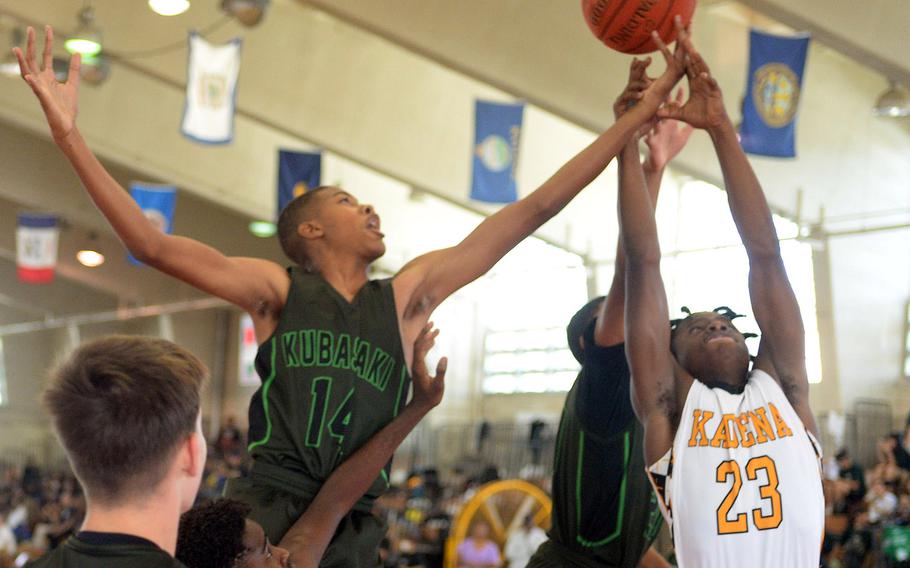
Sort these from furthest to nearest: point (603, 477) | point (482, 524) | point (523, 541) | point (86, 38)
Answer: point (86, 38) < point (482, 524) < point (523, 541) < point (603, 477)

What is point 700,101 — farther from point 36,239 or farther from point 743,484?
point 36,239

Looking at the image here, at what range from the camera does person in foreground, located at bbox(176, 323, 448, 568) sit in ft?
7.91

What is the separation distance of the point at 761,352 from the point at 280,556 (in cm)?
145

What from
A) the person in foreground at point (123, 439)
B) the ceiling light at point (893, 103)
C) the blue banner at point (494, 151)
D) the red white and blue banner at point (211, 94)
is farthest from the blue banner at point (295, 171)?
the person in foreground at point (123, 439)

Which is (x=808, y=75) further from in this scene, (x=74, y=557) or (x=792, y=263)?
(x=74, y=557)

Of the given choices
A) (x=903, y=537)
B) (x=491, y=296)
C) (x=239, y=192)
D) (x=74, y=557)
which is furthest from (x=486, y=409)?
(x=74, y=557)

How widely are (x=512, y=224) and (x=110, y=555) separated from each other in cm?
177

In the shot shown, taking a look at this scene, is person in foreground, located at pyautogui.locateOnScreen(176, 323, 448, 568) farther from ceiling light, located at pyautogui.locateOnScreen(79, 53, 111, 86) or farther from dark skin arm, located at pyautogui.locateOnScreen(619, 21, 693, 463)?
ceiling light, located at pyautogui.locateOnScreen(79, 53, 111, 86)

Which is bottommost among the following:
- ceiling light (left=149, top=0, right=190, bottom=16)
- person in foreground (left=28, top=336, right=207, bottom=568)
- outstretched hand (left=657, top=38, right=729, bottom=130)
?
Answer: person in foreground (left=28, top=336, right=207, bottom=568)

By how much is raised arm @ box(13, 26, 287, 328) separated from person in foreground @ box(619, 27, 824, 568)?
0.98m

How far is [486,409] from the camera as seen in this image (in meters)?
23.0

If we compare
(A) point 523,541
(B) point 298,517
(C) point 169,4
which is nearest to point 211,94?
(C) point 169,4

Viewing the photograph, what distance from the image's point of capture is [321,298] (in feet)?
10.5

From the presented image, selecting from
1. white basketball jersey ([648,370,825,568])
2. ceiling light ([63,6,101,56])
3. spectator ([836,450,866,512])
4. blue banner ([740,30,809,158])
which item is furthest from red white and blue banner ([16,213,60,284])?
white basketball jersey ([648,370,825,568])
